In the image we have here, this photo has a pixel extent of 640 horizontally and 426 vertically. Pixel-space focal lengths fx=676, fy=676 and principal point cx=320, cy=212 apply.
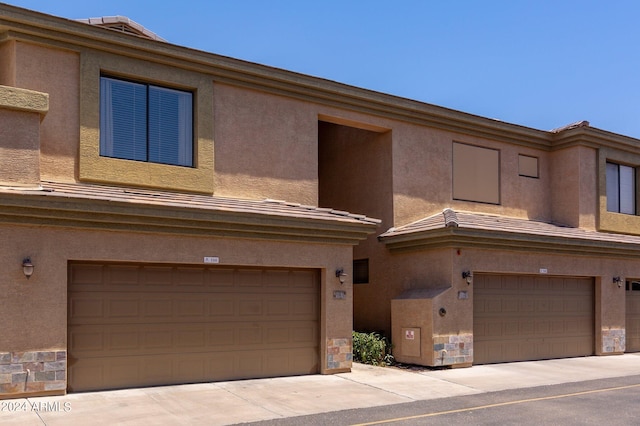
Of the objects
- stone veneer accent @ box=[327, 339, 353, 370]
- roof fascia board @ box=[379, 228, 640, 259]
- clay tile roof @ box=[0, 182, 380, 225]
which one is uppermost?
clay tile roof @ box=[0, 182, 380, 225]

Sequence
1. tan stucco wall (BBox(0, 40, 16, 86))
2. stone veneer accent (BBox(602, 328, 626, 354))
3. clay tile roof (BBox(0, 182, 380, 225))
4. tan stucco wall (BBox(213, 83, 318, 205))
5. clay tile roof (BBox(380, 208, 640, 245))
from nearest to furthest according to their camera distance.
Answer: clay tile roof (BBox(0, 182, 380, 225))
tan stucco wall (BBox(0, 40, 16, 86))
tan stucco wall (BBox(213, 83, 318, 205))
clay tile roof (BBox(380, 208, 640, 245))
stone veneer accent (BBox(602, 328, 626, 354))

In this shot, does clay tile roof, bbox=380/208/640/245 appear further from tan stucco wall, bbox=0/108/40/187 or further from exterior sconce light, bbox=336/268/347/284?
tan stucco wall, bbox=0/108/40/187

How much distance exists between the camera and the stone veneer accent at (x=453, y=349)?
1605 cm

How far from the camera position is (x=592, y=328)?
1986 cm

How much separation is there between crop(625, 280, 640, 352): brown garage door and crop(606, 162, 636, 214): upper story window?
8.89ft

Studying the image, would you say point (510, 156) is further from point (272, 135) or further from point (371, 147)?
point (272, 135)

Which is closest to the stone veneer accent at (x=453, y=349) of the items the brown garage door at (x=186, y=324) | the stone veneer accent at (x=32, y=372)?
the brown garage door at (x=186, y=324)

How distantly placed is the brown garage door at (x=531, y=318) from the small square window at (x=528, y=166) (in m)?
3.76

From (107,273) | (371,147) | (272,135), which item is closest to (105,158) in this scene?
(107,273)

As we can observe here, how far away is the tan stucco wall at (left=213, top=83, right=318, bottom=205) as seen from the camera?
15539mm

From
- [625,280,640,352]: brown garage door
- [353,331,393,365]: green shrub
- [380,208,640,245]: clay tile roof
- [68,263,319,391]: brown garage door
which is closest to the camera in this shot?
[68,263,319,391]: brown garage door

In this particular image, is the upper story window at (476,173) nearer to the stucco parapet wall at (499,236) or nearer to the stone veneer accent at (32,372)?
the stucco parapet wall at (499,236)

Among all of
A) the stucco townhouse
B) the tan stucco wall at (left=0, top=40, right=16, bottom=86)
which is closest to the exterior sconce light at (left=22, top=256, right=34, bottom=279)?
the stucco townhouse

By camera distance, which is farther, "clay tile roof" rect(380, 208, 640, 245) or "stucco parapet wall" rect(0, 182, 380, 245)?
"clay tile roof" rect(380, 208, 640, 245)
